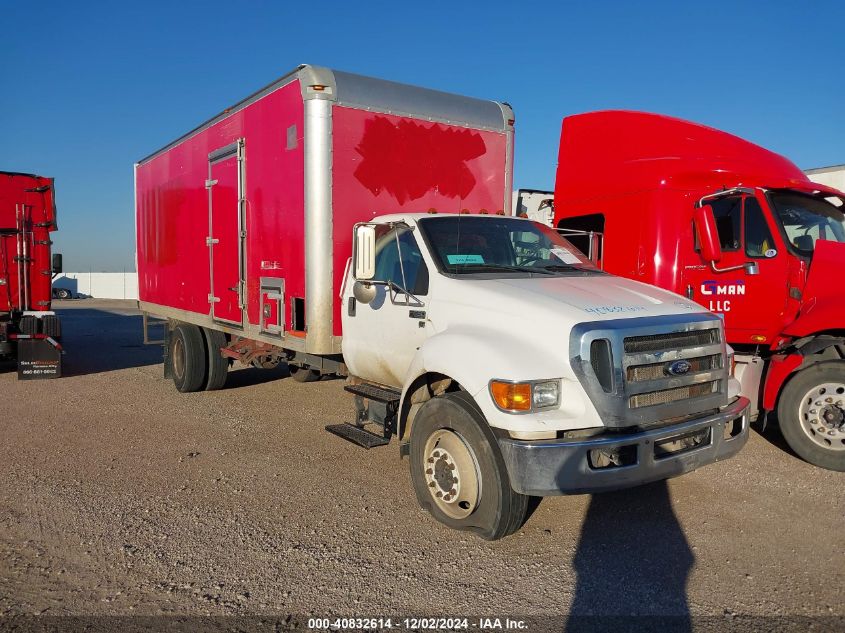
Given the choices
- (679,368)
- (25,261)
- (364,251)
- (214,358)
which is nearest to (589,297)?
(679,368)

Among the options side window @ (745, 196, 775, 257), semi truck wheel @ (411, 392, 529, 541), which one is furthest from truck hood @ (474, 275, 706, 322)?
side window @ (745, 196, 775, 257)

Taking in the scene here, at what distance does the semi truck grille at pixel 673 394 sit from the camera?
405 cm

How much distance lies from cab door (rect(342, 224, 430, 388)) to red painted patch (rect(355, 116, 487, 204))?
853 millimetres

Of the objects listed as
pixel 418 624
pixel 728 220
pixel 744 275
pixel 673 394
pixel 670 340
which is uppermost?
pixel 728 220

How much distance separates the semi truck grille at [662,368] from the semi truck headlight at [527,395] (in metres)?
0.47

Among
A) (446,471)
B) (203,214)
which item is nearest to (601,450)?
(446,471)

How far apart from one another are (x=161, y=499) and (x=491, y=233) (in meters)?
3.30

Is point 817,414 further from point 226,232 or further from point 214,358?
Result: point 214,358

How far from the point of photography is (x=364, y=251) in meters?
4.86

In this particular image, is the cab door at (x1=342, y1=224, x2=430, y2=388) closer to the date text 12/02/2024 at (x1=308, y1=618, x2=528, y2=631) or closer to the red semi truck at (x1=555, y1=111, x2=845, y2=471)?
the date text 12/02/2024 at (x1=308, y1=618, x2=528, y2=631)

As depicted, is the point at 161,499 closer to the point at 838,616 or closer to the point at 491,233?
the point at 491,233

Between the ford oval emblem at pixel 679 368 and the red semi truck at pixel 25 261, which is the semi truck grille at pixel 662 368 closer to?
the ford oval emblem at pixel 679 368

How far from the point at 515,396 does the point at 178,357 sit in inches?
278

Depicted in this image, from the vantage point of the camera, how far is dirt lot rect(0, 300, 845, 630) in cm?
362
